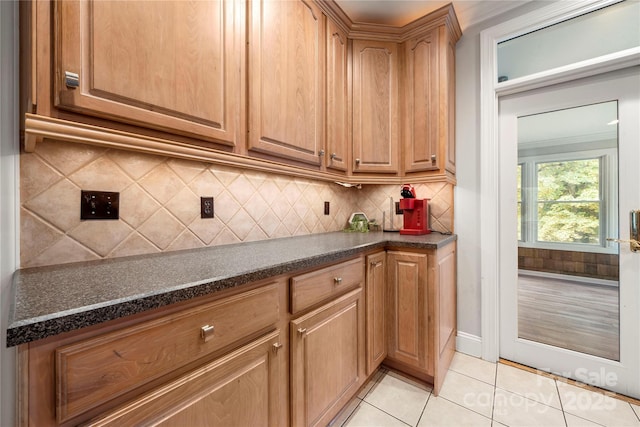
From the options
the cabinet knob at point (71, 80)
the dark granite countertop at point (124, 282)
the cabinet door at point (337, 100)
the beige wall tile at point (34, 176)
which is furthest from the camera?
the cabinet door at point (337, 100)

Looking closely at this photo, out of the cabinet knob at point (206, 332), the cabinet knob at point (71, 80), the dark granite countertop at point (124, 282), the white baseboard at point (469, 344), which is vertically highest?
the cabinet knob at point (71, 80)

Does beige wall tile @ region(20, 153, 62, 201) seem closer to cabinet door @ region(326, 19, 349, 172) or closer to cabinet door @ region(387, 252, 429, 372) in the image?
cabinet door @ region(326, 19, 349, 172)

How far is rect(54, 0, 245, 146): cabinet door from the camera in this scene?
2.50 feet

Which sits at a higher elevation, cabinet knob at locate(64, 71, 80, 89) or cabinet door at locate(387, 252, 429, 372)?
cabinet knob at locate(64, 71, 80, 89)

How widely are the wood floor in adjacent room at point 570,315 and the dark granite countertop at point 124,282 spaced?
1686 millimetres

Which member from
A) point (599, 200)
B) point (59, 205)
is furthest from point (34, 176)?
point (599, 200)

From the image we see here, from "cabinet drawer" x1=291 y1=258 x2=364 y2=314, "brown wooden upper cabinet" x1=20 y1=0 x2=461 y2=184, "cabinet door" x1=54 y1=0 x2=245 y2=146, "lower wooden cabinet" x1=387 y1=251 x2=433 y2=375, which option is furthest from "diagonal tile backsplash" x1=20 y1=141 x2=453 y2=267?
"lower wooden cabinet" x1=387 y1=251 x2=433 y2=375

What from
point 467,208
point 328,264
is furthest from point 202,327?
point 467,208

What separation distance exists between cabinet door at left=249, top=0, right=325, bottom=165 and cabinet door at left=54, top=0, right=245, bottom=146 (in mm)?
93

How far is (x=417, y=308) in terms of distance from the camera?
161 centimetres

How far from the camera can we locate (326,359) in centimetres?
120

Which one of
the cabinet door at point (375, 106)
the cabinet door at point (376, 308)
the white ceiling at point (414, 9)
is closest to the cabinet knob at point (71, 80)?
the cabinet door at point (376, 308)

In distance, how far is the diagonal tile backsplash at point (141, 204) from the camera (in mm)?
884

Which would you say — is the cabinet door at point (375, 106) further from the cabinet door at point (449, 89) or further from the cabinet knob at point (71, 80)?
the cabinet knob at point (71, 80)
